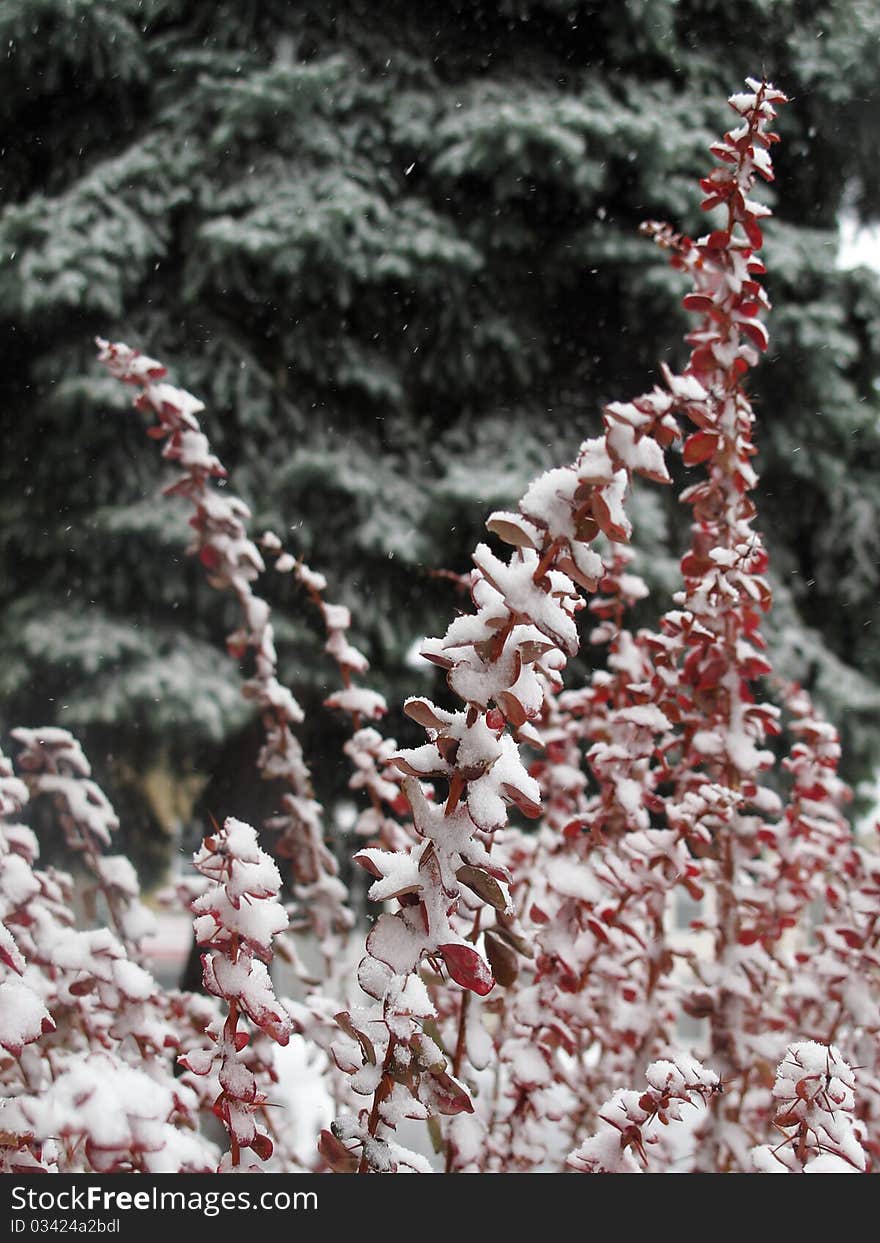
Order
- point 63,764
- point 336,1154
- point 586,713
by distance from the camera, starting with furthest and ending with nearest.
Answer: point 586,713
point 63,764
point 336,1154

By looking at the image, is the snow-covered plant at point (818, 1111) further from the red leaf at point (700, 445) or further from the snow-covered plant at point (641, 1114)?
the red leaf at point (700, 445)

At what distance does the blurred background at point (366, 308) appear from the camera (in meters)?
3.81

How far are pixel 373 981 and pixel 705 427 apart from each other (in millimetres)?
681

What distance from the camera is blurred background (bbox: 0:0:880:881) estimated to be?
12.5 feet

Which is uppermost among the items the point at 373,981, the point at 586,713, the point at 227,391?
the point at 373,981

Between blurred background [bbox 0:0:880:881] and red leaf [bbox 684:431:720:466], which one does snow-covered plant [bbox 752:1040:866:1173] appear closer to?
red leaf [bbox 684:431:720:466]

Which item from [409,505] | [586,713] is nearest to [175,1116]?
[586,713]

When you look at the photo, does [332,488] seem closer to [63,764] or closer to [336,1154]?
[63,764]

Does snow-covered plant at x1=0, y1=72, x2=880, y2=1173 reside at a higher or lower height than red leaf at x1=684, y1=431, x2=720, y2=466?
lower

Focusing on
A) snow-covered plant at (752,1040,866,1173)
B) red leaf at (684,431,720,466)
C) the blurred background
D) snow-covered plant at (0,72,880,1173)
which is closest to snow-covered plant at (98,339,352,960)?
snow-covered plant at (0,72,880,1173)

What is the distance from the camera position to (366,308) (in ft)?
13.6

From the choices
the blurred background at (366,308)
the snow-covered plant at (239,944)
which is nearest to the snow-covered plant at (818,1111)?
the snow-covered plant at (239,944)

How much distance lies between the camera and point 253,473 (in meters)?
4.04
